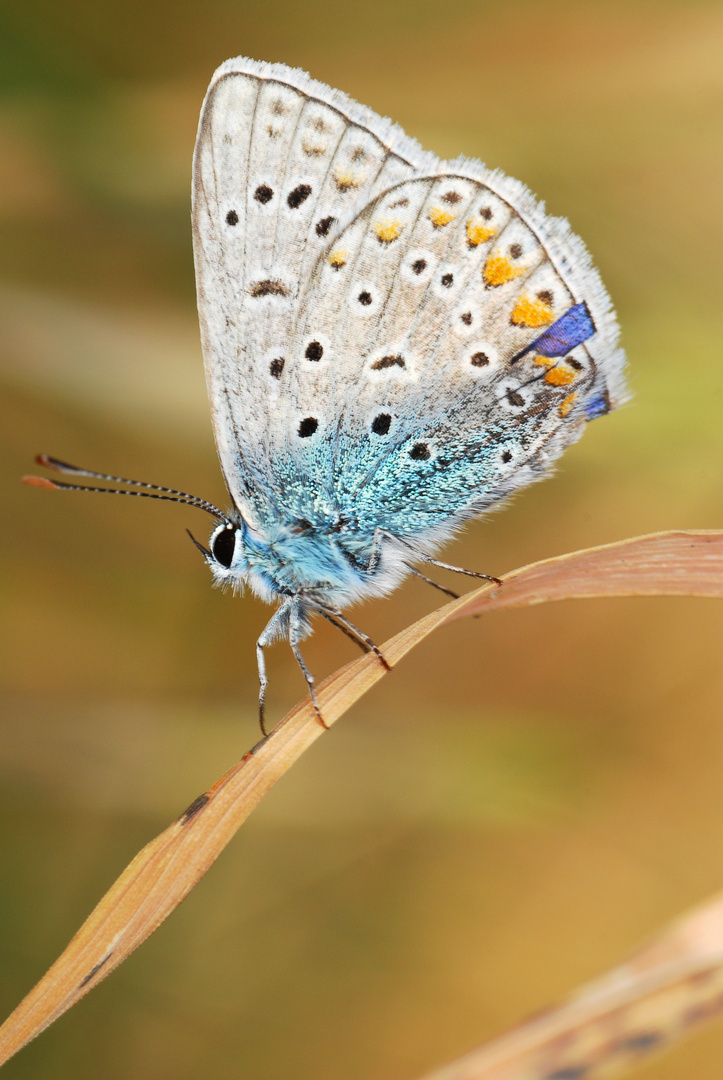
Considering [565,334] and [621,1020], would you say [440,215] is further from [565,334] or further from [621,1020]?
[621,1020]

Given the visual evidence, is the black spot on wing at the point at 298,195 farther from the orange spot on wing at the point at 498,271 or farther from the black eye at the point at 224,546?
the black eye at the point at 224,546

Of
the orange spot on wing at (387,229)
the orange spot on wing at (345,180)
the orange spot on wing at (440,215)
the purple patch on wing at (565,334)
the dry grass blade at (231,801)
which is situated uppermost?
the orange spot on wing at (345,180)

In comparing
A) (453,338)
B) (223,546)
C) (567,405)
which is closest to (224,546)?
(223,546)

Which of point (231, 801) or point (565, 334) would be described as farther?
point (565, 334)

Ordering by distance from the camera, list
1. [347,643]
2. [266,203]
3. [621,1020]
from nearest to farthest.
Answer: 1. [621,1020]
2. [266,203]
3. [347,643]

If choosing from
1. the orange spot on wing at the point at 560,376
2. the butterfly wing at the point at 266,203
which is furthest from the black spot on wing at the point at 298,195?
the orange spot on wing at the point at 560,376

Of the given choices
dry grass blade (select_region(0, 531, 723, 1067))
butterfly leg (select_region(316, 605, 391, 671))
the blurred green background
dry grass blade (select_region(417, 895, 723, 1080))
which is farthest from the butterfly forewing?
dry grass blade (select_region(417, 895, 723, 1080))

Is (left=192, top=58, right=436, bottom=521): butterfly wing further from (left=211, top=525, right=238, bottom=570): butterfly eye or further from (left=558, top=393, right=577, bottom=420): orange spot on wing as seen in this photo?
(left=558, top=393, right=577, bottom=420): orange spot on wing
